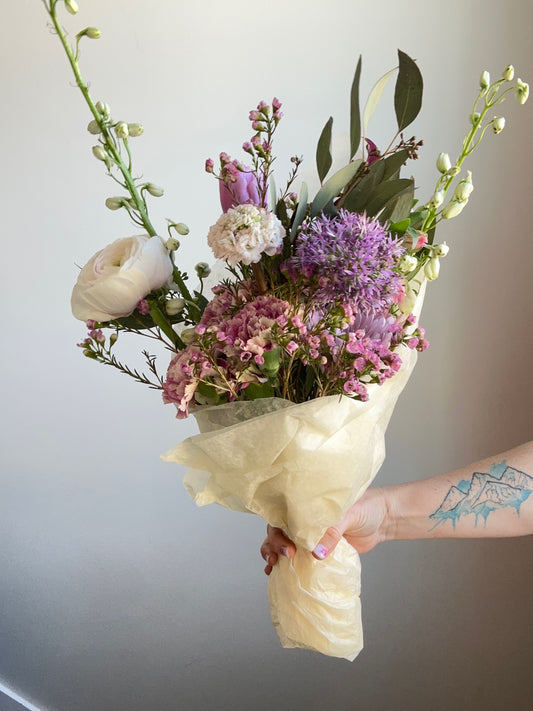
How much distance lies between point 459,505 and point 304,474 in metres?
0.40

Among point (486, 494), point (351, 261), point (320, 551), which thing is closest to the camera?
point (351, 261)

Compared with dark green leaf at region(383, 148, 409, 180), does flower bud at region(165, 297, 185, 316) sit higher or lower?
lower

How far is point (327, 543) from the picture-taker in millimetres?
945

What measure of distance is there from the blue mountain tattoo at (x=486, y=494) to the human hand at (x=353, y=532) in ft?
0.29

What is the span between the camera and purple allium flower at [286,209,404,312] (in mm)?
699

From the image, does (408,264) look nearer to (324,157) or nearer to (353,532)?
(324,157)

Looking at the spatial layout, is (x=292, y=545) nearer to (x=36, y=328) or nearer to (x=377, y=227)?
(x=377, y=227)

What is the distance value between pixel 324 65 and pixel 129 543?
1.16 m

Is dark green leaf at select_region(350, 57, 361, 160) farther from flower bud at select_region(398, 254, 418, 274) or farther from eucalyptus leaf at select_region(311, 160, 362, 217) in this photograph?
flower bud at select_region(398, 254, 418, 274)

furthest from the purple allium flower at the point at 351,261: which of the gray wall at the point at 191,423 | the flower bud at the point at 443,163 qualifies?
the gray wall at the point at 191,423

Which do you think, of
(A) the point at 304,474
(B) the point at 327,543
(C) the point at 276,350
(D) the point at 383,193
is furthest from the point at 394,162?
(B) the point at 327,543

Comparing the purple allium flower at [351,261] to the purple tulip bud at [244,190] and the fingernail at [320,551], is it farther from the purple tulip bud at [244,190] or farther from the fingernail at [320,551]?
the fingernail at [320,551]

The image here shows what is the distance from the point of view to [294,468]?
81 cm

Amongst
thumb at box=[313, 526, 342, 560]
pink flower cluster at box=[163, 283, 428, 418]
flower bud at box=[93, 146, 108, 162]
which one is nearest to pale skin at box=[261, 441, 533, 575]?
thumb at box=[313, 526, 342, 560]
